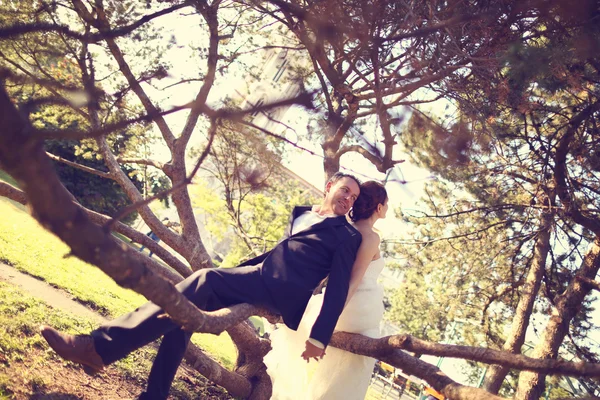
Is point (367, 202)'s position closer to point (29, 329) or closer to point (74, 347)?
point (74, 347)

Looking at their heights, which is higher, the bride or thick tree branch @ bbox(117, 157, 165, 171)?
thick tree branch @ bbox(117, 157, 165, 171)

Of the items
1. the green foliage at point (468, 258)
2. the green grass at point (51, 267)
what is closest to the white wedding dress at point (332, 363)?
the green grass at point (51, 267)

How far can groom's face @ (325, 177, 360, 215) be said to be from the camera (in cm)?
345

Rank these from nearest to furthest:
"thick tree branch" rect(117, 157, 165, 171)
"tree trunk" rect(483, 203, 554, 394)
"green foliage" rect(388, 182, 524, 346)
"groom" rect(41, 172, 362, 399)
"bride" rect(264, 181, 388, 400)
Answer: "groom" rect(41, 172, 362, 399) → "bride" rect(264, 181, 388, 400) → "thick tree branch" rect(117, 157, 165, 171) → "tree trunk" rect(483, 203, 554, 394) → "green foliage" rect(388, 182, 524, 346)

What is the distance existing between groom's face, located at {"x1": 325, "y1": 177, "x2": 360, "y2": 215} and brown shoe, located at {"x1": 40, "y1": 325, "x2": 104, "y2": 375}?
5.82ft

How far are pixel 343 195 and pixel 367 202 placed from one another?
9.5 inches

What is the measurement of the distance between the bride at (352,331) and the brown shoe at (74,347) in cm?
136

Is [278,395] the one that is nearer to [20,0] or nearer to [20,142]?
[20,142]

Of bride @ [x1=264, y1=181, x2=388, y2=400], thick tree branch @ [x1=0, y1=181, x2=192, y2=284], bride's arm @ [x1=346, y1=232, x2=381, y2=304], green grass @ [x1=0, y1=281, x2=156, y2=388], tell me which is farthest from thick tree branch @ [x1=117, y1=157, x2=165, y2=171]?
bride's arm @ [x1=346, y1=232, x2=381, y2=304]

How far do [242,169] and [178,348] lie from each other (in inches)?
167

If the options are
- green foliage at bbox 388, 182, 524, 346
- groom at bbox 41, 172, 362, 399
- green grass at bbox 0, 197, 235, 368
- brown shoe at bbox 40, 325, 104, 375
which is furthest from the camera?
green foliage at bbox 388, 182, 524, 346

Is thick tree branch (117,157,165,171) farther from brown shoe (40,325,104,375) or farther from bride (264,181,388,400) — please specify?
brown shoe (40,325,104,375)

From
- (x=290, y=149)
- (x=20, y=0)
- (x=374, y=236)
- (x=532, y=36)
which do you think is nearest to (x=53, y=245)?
(x=290, y=149)

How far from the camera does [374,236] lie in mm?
3369
